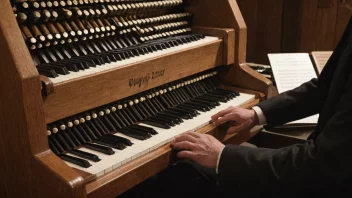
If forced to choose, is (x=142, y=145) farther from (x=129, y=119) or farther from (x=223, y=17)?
(x=223, y=17)

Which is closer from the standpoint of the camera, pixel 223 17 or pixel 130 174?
pixel 130 174

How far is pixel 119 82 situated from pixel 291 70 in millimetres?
1241

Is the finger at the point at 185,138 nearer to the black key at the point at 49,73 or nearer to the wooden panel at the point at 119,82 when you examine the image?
the wooden panel at the point at 119,82

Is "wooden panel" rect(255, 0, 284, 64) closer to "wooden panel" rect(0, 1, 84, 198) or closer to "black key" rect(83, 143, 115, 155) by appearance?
"black key" rect(83, 143, 115, 155)

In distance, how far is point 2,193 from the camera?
4.30 ft

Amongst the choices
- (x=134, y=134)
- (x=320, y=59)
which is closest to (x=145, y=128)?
(x=134, y=134)

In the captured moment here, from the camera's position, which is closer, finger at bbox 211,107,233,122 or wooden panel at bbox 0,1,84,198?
wooden panel at bbox 0,1,84,198

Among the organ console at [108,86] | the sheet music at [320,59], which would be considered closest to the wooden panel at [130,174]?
the organ console at [108,86]

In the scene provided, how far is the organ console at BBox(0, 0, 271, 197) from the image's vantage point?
45.3 inches

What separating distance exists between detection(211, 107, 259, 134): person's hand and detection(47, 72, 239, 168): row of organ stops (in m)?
0.11

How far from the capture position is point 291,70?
7.66 feet

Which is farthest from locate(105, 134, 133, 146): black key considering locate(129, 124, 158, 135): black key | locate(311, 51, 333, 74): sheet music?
locate(311, 51, 333, 74): sheet music

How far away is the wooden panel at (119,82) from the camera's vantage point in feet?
4.19

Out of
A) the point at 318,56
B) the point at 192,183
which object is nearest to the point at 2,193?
the point at 192,183
